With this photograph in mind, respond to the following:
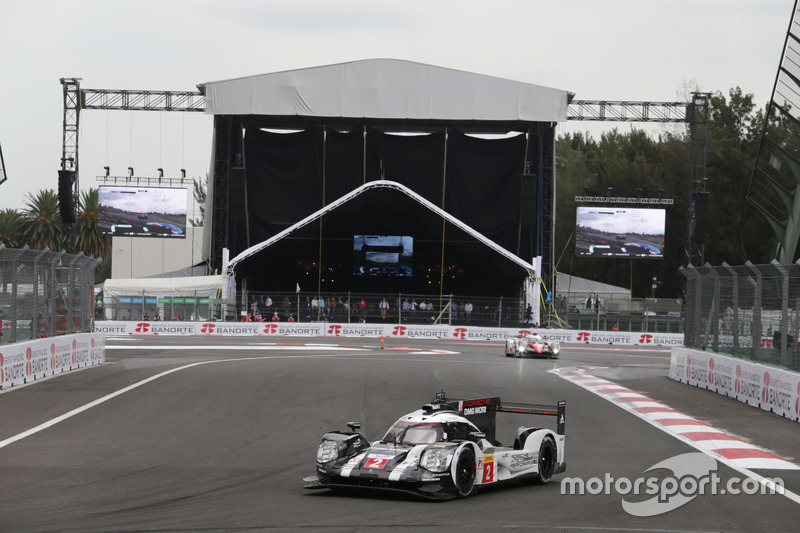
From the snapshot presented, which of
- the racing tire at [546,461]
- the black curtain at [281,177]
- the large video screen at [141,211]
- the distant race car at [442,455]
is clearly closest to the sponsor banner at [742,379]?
the racing tire at [546,461]

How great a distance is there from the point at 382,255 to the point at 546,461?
150ft

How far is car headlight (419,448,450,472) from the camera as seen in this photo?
33.2ft

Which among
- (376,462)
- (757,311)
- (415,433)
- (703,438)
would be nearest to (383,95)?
(757,311)

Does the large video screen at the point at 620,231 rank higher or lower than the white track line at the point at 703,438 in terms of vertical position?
higher

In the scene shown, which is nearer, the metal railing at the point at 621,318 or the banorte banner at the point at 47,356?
the banorte banner at the point at 47,356

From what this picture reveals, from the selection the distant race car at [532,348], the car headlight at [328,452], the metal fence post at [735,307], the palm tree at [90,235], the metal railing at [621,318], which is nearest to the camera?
the car headlight at [328,452]

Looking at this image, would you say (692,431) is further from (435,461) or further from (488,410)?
(435,461)

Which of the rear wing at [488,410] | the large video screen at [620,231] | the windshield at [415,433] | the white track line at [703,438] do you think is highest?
the large video screen at [620,231]

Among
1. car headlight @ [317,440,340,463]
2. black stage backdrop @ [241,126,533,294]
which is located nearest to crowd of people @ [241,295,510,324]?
black stage backdrop @ [241,126,533,294]

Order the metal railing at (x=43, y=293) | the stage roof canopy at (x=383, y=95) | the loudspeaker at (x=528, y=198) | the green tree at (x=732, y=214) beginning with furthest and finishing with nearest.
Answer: the green tree at (x=732, y=214)
the loudspeaker at (x=528, y=198)
the stage roof canopy at (x=383, y=95)
the metal railing at (x=43, y=293)

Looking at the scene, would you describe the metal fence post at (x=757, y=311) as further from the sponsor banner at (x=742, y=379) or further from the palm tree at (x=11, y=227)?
the palm tree at (x=11, y=227)

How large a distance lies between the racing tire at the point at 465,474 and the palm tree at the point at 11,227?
319 feet

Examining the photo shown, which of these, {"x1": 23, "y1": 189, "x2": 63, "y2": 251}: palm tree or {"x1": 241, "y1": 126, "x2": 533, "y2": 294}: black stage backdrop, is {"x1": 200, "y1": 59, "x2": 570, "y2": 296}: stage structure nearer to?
{"x1": 241, "y1": 126, "x2": 533, "y2": 294}: black stage backdrop

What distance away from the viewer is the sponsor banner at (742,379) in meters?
18.8
